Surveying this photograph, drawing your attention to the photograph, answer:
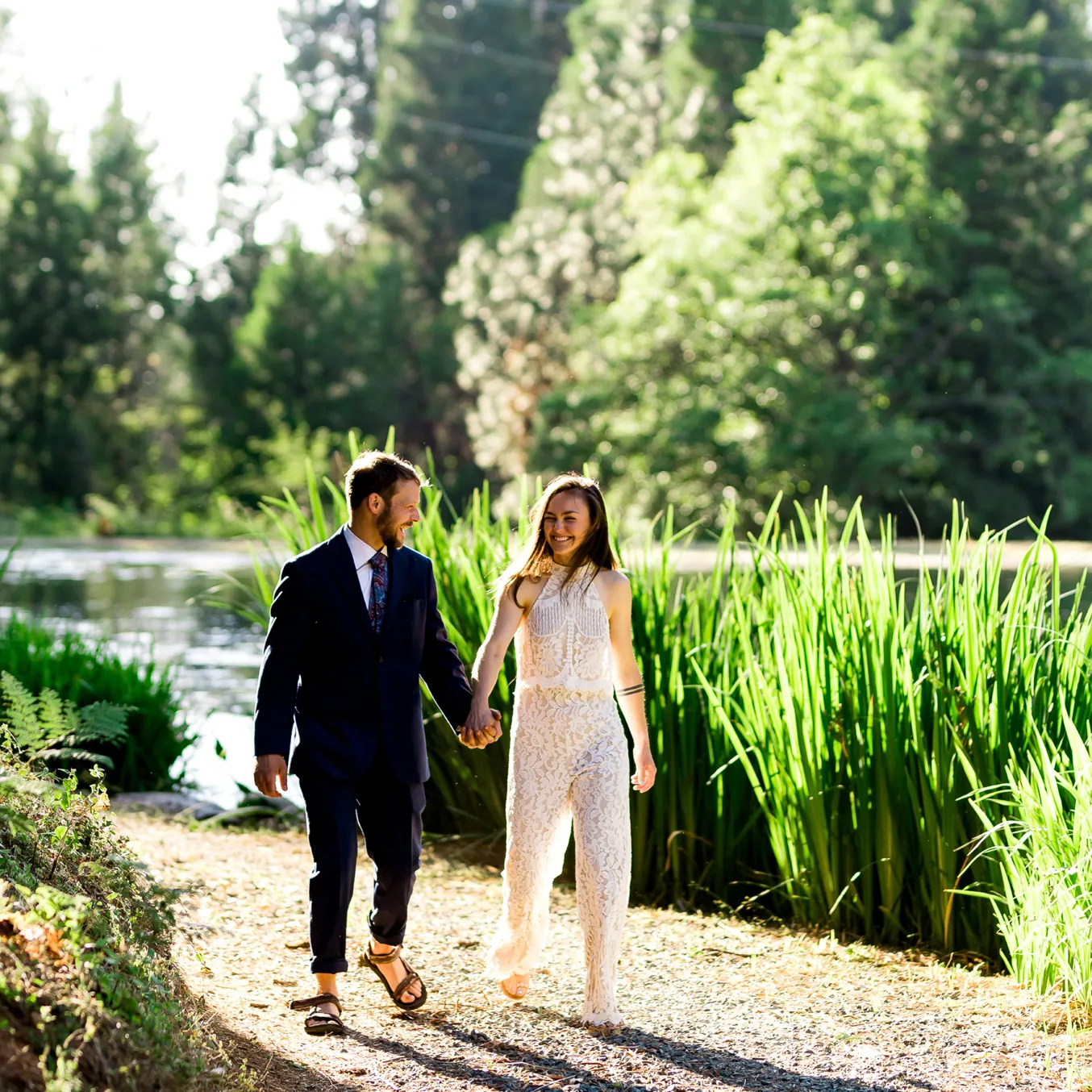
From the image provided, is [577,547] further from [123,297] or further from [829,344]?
[123,297]

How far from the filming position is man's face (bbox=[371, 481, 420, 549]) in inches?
153

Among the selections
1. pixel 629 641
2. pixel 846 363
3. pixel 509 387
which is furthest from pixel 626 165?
pixel 629 641

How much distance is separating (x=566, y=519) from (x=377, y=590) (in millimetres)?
538

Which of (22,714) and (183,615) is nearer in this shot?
(22,714)

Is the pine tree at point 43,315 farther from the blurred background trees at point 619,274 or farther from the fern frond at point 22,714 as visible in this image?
the fern frond at point 22,714

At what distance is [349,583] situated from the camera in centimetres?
388

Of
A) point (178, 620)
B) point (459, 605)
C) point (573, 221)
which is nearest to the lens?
point (459, 605)

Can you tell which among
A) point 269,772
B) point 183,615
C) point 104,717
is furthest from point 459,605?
point 183,615

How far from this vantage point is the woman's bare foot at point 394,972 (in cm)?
402

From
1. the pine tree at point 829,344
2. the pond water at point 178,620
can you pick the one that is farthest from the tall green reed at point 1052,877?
the pine tree at point 829,344

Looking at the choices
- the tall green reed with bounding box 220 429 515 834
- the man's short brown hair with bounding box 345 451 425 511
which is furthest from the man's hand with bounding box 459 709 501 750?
the tall green reed with bounding box 220 429 515 834

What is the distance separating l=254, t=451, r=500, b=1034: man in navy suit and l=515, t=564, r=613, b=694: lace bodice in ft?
0.71

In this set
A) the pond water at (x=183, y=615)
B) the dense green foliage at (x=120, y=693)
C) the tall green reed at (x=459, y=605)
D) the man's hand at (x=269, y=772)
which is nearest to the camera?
the man's hand at (x=269, y=772)

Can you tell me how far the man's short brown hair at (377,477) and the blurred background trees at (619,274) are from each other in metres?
20.2
